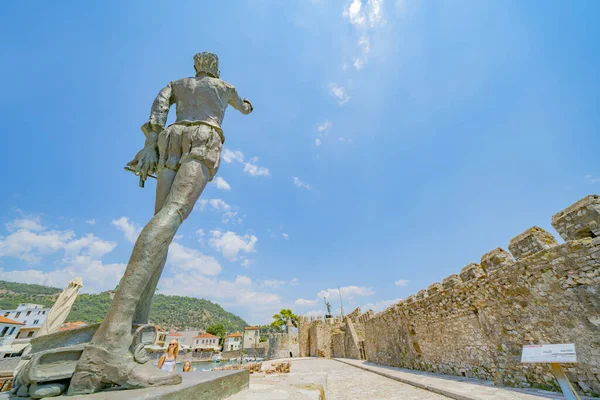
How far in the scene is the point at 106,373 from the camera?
1364 millimetres

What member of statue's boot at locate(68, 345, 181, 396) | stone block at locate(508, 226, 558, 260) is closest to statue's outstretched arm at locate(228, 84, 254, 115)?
statue's boot at locate(68, 345, 181, 396)

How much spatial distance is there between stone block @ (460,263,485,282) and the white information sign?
412 cm

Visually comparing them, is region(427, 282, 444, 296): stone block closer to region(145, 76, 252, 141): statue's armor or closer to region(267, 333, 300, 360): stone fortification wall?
region(145, 76, 252, 141): statue's armor

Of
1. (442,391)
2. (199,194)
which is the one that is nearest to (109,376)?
(199,194)

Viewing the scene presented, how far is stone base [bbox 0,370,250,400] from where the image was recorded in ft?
3.84

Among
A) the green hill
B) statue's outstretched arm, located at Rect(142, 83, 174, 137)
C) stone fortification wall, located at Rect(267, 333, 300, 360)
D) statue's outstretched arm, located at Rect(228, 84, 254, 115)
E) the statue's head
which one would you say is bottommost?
stone fortification wall, located at Rect(267, 333, 300, 360)

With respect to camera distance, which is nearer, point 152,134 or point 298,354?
point 152,134

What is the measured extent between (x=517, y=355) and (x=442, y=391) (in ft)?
6.05

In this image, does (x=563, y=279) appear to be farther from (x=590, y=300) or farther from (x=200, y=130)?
(x=200, y=130)

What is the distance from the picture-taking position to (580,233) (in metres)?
4.18

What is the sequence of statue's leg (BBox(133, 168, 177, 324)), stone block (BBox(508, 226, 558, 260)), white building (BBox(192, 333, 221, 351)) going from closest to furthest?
statue's leg (BBox(133, 168, 177, 324))
stone block (BBox(508, 226, 558, 260))
white building (BBox(192, 333, 221, 351))

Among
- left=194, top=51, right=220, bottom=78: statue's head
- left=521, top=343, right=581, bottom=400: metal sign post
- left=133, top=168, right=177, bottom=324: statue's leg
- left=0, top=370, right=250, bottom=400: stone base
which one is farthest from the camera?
left=194, top=51, right=220, bottom=78: statue's head

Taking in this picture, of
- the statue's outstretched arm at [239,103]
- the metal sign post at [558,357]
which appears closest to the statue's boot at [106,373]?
the statue's outstretched arm at [239,103]

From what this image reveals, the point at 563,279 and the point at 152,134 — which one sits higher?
the point at 152,134
